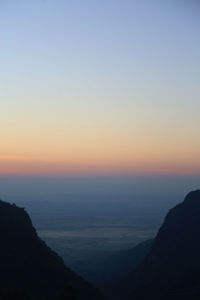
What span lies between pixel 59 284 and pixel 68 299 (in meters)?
8.20

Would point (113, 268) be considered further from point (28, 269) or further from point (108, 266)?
point (28, 269)

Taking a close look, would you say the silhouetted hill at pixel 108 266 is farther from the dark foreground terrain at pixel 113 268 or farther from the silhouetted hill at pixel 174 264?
the silhouetted hill at pixel 174 264

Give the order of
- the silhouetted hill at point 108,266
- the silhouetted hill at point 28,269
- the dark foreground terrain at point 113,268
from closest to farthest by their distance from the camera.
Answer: the silhouetted hill at point 28,269 < the dark foreground terrain at point 113,268 < the silhouetted hill at point 108,266

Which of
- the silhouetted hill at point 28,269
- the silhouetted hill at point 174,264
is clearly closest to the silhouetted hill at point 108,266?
the silhouetted hill at point 174,264


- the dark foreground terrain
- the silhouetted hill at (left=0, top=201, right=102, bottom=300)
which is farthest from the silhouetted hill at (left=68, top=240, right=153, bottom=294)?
the silhouetted hill at (left=0, top=201, right=102, bottom=300)

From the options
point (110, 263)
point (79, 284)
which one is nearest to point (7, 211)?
point (79, 284)

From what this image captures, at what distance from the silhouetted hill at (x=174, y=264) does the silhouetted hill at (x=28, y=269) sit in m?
9.48

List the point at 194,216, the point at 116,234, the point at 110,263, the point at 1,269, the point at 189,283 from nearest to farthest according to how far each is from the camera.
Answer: the point at 1,269, the point at 189,283, the point at 194,216, the point at 110,263, the point at 116,234

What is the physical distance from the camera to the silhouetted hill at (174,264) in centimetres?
4603

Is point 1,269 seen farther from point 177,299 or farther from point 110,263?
point 110,263

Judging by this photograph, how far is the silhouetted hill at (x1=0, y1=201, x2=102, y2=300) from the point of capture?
3112 cm

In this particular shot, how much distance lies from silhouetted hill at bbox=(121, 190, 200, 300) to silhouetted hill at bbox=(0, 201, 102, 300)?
9.48m

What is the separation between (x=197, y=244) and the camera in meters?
60.2

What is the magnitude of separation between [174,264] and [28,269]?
26.6m
